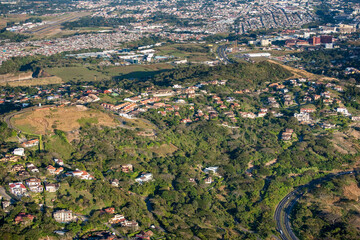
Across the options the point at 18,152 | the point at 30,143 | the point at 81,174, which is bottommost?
the point at 81,174

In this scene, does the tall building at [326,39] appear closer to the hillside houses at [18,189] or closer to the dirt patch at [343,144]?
the dirt patch at [343,144]

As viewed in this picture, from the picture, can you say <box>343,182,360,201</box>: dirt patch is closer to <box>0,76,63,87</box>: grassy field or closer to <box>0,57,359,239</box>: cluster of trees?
<box>0,57,359,239</box>: cluster of trees

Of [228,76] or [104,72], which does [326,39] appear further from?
[104,72]

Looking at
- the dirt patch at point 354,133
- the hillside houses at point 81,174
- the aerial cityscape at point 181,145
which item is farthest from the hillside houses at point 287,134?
the hillside houses at point 81,174

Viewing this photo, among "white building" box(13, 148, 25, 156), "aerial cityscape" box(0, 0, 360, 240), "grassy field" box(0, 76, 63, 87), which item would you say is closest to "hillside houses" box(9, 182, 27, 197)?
"aerial cityscape" box(0, 0, 360, 240)

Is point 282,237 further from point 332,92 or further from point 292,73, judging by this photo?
point 292,73

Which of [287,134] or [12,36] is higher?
[287,134]

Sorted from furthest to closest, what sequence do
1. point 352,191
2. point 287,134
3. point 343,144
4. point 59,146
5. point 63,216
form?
point 287,134 < point 343,144 < point 59,146 < point 352,191 < point 63,216

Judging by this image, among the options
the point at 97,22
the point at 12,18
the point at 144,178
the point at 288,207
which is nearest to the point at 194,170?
the point at 144,178
